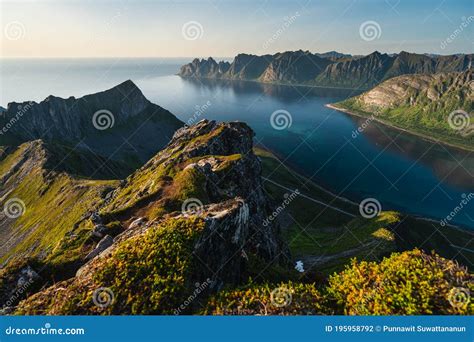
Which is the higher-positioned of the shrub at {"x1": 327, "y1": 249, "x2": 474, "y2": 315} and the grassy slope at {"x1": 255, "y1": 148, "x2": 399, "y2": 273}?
the shrub at {"x1": 327, "y1": 249, "x2": 474, "y2": 315}

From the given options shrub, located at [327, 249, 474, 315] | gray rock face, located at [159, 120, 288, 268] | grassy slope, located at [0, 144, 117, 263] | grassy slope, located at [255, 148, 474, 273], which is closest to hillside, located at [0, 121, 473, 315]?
shrub, located at [327, 249, 474, 315]

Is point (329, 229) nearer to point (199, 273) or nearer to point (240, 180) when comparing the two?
point (240, 180)

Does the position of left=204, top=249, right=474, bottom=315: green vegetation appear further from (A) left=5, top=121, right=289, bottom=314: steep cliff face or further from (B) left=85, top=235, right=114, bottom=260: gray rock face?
(B) left=85, top=235, right=114, bottom=260: gray rock face

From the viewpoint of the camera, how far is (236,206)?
29.1 metres

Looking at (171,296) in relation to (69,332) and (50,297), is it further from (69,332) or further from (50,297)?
(50,297)

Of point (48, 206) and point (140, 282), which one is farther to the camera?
point (48, 206)

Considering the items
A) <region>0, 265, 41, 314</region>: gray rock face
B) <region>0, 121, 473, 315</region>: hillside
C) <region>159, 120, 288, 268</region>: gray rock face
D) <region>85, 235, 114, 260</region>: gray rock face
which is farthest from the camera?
<region>159, 120, 288, 268</region>: gray rock face

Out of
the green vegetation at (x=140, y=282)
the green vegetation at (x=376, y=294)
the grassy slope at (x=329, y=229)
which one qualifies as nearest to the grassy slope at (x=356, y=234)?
the grassy slope at (x=329, y=229)

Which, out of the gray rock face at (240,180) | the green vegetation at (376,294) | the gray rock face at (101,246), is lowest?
the gray rock face at (240,180)

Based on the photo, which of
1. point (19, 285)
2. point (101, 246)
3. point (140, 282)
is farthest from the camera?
point (101, 246)

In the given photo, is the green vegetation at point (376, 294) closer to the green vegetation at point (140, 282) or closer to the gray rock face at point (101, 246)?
the green vegetation at point (140, 282)

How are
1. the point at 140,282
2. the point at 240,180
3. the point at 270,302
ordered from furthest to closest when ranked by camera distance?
1. the point at 240,180
2. the point at 140,282
3. the point at 270,302

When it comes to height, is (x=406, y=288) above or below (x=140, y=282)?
above

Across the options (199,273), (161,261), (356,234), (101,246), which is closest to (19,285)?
(101,246)
